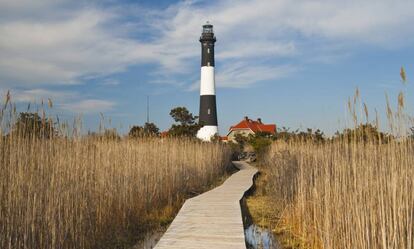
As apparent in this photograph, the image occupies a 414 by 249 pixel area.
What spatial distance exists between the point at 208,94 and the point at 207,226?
69.5 feet

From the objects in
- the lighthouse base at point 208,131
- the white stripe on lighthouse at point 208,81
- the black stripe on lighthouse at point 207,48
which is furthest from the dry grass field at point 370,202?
the black stripe on lighthouse at point 207,48

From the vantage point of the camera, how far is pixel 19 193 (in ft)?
9.19

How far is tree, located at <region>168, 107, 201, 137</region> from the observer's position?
1892 cm

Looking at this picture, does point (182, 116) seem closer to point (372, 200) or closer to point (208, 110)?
point (208, 110)

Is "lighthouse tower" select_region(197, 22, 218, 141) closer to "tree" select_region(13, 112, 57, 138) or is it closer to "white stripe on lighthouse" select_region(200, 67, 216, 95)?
"white stripe on lighthouse" select_region(200, 67, 216, 95)

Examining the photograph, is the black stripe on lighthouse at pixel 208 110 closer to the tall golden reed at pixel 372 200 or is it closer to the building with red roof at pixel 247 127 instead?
the building with red roof at pixel 247 127

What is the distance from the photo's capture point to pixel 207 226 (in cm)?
468

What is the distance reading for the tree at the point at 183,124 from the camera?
18.9 metres

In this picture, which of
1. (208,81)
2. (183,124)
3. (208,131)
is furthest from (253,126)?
(183,124)

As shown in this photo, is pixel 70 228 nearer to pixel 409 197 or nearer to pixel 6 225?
pixel 6 225

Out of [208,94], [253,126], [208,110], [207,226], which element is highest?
[208,94]

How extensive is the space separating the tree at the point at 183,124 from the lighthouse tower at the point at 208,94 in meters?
4.97

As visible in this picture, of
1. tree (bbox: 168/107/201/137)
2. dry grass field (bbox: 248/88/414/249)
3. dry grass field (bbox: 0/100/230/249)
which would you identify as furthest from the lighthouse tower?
dry grass field (bbox: 248/88/414/249)

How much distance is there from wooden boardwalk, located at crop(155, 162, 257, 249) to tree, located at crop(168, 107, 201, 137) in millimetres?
12143
